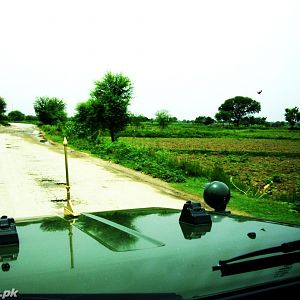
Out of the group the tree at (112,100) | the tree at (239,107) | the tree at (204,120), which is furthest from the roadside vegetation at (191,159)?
the tree at (239,107)

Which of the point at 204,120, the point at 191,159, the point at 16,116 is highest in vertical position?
the point at 16,116

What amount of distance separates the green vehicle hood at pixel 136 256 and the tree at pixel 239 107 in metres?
132

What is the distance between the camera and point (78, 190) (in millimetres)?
12352

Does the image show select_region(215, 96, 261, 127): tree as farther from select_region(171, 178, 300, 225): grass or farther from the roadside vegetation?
select_region(171, 178, 300, 225): grass

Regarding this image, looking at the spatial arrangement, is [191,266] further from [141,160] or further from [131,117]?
[131,117]

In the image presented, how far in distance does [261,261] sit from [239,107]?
5457 inches

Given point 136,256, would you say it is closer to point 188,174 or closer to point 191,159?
point 188,174

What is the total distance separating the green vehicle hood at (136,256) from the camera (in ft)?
4.63

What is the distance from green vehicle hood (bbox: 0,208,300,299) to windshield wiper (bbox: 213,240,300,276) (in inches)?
0.6

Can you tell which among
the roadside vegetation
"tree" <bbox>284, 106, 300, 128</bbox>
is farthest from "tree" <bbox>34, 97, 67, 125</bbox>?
"tree" <bbox>284, 106, 300, 128</bbox>

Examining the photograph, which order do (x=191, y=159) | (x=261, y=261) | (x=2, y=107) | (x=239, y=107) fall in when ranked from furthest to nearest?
1. (x=239, y=107)
2. (x=2, y=107)
3. (x=191, y=159)
4. (x=261, y=261)

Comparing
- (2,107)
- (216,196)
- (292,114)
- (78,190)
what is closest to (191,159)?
(78,190)

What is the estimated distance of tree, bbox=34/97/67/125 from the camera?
75312 millimetres

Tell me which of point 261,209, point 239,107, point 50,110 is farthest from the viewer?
point 239,107
